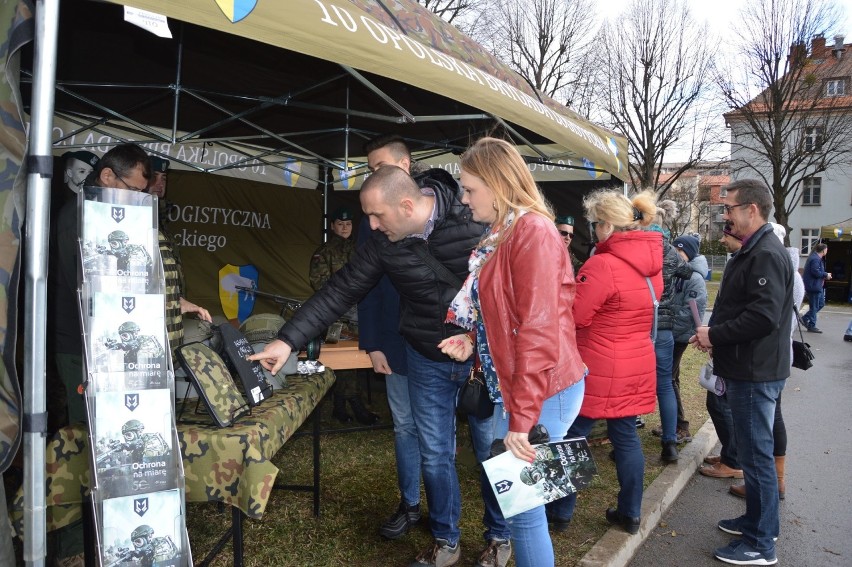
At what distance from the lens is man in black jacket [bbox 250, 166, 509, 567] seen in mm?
2605

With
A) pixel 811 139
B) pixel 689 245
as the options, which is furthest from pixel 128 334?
pixel 811 139

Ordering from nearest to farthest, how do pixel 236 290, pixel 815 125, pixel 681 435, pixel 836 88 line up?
pixel 681 435 → pixel 236 290 → pixel 815 125 → pixel 836 88

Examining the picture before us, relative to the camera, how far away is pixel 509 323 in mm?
2102

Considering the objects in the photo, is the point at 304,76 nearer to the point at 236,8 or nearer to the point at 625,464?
the point at 236,8

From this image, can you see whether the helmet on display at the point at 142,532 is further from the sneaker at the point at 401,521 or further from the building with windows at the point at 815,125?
the building with windows at the point at 815,125

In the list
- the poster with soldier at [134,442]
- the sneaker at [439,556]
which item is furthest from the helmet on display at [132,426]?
the sneaker at [439,556]

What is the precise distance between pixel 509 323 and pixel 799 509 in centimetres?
317

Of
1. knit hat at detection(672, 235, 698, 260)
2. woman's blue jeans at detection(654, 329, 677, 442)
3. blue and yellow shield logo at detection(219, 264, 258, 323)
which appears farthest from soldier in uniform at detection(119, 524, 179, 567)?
blue and yellow shield logo at detection(219, 264, 258, 323)

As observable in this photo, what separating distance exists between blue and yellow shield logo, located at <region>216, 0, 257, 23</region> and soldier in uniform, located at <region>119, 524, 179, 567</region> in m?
1.65

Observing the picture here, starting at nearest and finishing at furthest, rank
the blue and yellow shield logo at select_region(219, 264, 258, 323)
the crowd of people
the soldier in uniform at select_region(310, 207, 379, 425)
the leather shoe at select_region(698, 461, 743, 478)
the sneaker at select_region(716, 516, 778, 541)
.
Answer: the crowd of people → the sneaker at select_region(716, 516, 778, 541) → the leather shoe at select_region(698, 461, 743, 478) → the soldier in uniform at select_region(310, 207, 379, 425) → the blue and yellow shield logo at select_region(219, 264, 258, 323)

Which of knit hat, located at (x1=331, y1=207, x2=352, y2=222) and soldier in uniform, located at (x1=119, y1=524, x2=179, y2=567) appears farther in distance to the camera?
knit hat, located at (x1=331, y1=207, x2=352, y2=222)

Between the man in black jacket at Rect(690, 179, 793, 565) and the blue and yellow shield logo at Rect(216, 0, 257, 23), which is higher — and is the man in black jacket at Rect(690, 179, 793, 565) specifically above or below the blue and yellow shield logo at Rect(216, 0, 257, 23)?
below

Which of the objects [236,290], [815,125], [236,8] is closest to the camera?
[236,8]

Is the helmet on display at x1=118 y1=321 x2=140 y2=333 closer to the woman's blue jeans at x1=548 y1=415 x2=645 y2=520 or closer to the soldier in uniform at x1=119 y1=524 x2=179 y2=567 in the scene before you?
the soldier in uniform at x1=119 y1=524 x2=179 y2=567
